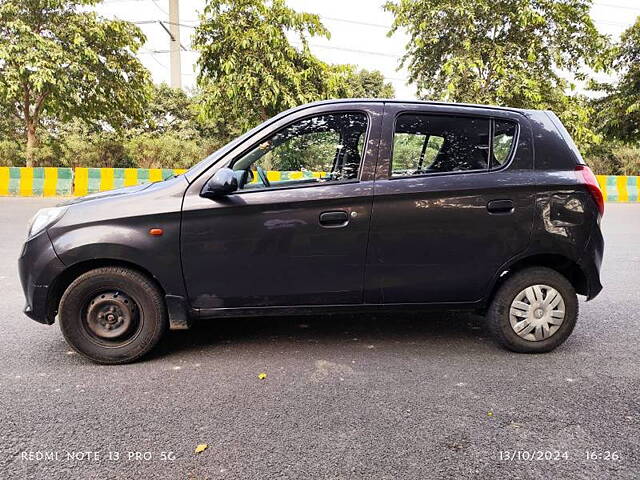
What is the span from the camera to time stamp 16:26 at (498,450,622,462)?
7.48ft

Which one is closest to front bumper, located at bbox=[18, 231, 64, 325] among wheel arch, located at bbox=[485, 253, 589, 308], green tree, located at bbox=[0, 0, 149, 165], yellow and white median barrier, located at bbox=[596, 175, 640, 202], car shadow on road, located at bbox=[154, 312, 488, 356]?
car shadow on road, located at bbox=[154, 312, 488, 356]

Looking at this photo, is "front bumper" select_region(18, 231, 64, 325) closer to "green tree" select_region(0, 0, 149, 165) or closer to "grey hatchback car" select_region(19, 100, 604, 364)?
"grey hatchback car" select_region(19, 100, 604, 364)

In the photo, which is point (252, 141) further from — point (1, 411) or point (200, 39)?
point (200, 39)

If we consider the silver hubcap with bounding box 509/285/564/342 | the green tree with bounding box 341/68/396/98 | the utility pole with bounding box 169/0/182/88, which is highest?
the utility pole with bounding box 169/0/182/88

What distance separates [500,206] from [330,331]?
5.42ft

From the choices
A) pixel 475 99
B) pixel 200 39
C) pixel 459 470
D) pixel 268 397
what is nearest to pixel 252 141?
pixel 268 397

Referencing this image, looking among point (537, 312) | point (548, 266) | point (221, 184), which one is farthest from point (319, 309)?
point (548, 266)

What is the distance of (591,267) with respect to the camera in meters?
3.51

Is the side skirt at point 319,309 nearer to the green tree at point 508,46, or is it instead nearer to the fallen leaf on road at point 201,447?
the fallen leaf on road at point 201,447

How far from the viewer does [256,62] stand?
16.0 meters

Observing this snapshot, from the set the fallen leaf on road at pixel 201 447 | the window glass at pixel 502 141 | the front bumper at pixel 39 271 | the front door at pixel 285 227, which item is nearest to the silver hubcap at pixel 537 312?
the window glass at pixel 502 141

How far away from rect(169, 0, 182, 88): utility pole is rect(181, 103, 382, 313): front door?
3218 centimetres

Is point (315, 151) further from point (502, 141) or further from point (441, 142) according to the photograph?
point (502, 141)

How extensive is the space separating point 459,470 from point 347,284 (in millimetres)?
1447
